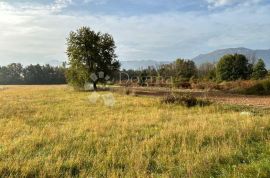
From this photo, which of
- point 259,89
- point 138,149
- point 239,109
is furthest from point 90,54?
point 138,149

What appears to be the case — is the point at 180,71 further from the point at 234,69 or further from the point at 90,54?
the point at 90,54

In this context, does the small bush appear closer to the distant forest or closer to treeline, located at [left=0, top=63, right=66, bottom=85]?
the distant forest

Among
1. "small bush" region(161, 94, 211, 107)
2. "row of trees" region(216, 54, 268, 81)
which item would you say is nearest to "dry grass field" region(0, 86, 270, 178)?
"small bush" region(161, 94, 211, 107)

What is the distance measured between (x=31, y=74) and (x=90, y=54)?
75.9 m

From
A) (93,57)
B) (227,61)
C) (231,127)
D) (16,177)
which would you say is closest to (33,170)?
(16,177)

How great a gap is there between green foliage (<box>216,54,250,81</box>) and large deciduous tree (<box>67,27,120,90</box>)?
1825 cm

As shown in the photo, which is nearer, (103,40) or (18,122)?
(18,122)

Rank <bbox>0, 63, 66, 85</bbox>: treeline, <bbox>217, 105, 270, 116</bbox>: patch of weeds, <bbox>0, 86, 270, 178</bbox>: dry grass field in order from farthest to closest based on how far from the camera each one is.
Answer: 1. <bbox>0, 63, 66, 85</bbox>: treeline
2. <bbox>217, 105, 270, 116</bbox>: patch of weeds
3. <bbox>0, 86, 270, 178</bbox>: dry grass field

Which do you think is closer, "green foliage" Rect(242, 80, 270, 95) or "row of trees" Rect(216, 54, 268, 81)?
"green foliage" Rect(242, 80, 270, 95)

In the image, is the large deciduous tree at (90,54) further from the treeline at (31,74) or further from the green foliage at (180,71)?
the treeline at (31,74)

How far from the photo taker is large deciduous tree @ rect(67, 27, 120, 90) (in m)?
38.0

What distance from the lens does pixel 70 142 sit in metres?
9.02

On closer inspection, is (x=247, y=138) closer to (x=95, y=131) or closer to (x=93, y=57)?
(x=95, y=131)

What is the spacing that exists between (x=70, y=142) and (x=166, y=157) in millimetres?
3025
